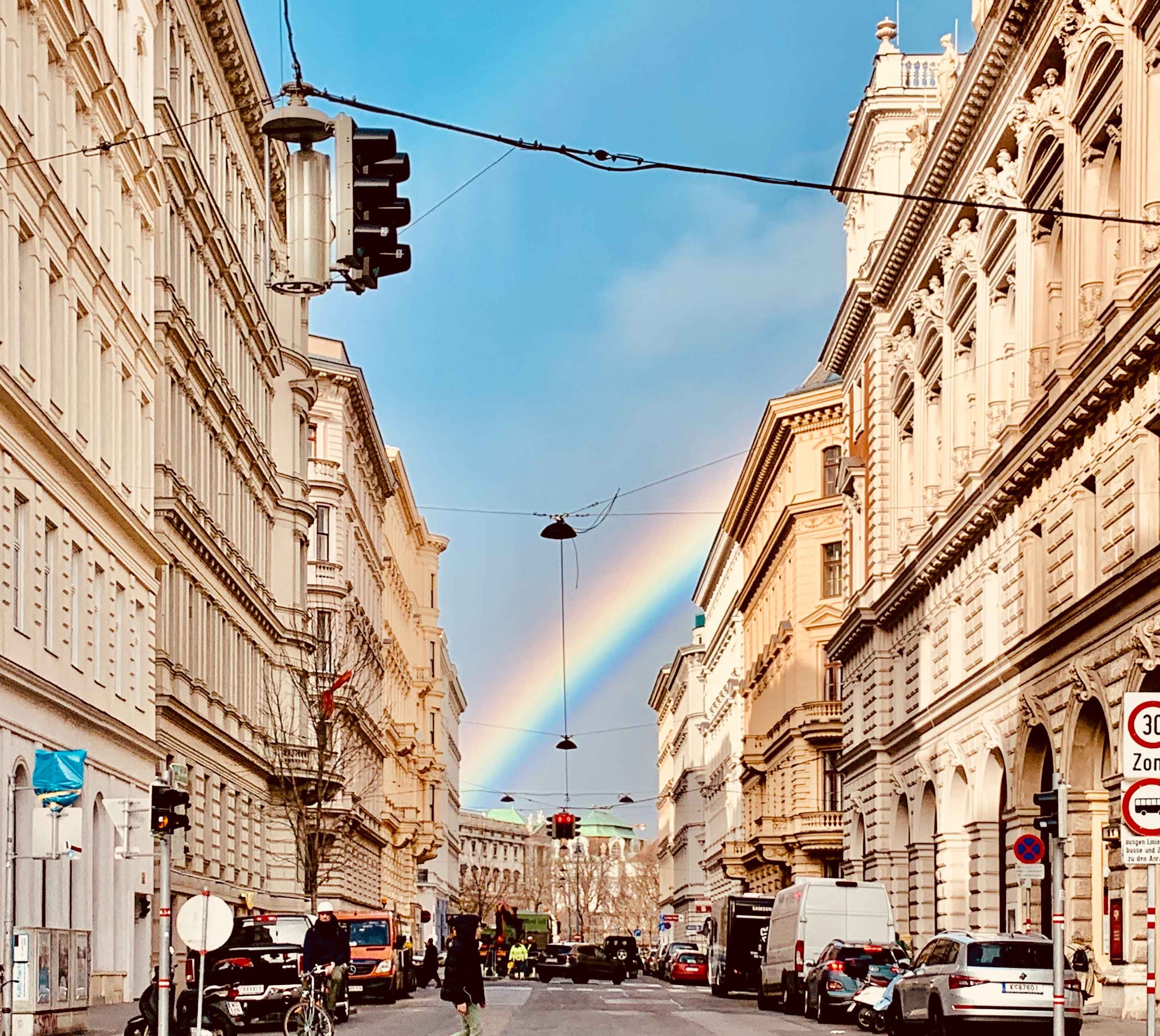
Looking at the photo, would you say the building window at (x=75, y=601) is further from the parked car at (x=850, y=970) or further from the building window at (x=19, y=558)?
the parked car at (x=850, y=970)

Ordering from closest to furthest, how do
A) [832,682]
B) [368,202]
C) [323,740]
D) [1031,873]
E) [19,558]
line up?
1. [368,202]
2. [19,558]
3. [1031,873]
4. [323,740]
5. [832,682]

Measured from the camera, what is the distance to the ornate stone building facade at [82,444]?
33344 millimetres

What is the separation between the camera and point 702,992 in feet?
209

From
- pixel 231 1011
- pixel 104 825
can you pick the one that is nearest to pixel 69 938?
pixel 231 1011

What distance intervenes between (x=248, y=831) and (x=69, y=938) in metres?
36.2

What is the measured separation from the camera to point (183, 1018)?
84.4ft

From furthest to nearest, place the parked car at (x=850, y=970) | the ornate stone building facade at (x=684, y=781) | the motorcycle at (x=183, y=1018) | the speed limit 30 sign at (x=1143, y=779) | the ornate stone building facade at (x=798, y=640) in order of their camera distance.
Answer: the ornate stone building facade at (x=684, y=781), the ornate stone building facade at (x=798, y=640), the parked car at (x=850, y=970), the motorcycle at (x=183, y=1018), the speed limit 30 sign at (x=1143, y=779)

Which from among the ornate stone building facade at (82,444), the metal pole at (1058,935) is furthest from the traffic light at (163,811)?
the metal pole at (1058,935)

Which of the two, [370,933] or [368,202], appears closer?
[368,202]

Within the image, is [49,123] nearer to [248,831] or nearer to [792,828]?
[248,831]

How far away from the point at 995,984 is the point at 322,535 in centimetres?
5567

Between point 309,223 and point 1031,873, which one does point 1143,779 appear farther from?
point 1031,873

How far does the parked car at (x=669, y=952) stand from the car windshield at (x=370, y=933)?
99.9 feet

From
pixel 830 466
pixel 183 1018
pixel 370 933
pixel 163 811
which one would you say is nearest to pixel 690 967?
pixel 830 466
